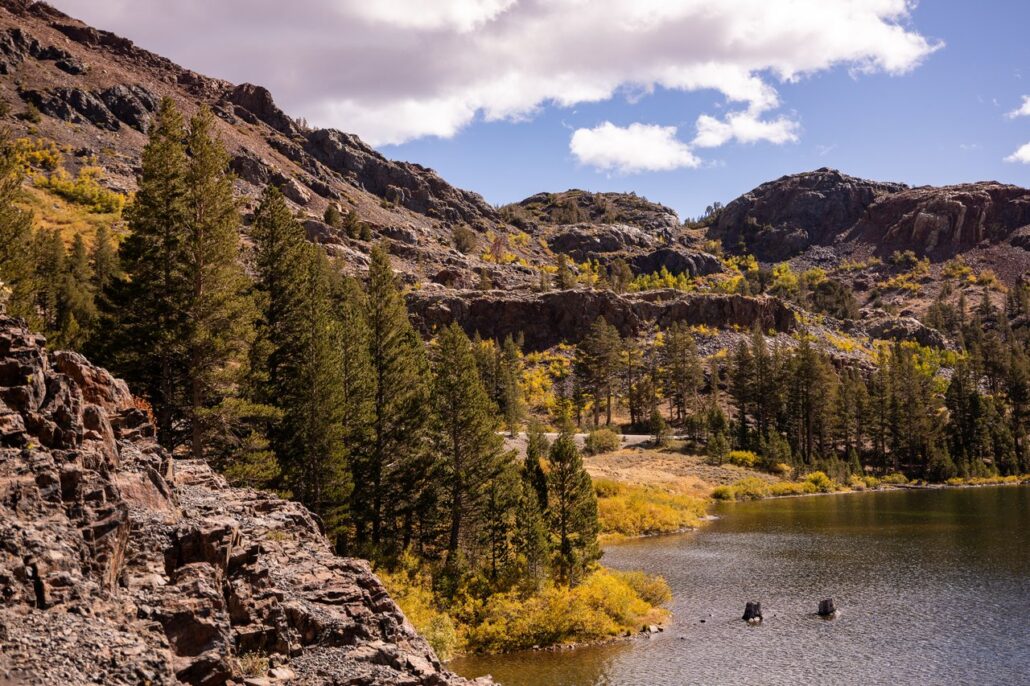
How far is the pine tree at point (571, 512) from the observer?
3900cm

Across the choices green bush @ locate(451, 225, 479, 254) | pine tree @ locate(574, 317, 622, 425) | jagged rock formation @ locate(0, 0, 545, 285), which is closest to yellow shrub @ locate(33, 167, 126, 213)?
jagged rock formation @ locate(0, 0, 545, 285)

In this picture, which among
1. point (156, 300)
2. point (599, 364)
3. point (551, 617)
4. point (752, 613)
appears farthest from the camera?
point (599, 364)

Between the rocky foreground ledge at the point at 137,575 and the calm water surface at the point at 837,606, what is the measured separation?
12.5 m

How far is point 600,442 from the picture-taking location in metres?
92.2

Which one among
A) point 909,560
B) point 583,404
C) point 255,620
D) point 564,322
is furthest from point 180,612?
point 564,322

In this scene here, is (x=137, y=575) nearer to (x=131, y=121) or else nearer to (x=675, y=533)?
(x=675, y=533)

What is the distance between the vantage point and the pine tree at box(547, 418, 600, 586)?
39000mm

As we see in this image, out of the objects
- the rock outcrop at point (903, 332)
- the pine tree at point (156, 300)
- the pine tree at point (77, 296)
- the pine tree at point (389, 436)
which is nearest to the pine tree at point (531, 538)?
the pine tree at point (389, 436)

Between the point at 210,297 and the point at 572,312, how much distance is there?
11021 centimetres

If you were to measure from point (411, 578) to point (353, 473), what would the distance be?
648 cm

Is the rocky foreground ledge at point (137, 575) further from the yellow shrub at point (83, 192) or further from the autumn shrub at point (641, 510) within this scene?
the yellow shrub at point (83, 192)

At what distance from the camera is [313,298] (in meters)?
36.8

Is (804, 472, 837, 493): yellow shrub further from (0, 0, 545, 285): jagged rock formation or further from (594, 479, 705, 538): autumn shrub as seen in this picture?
(0, 0, 545, 285): jagged rock formation

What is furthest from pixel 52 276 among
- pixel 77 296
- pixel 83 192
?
pixel 83 192
